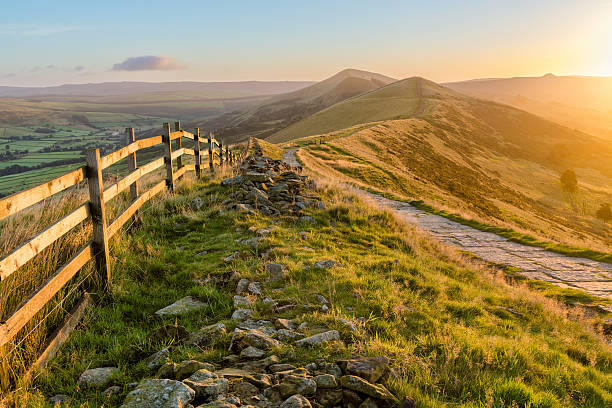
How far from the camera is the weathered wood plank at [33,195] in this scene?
353 cm

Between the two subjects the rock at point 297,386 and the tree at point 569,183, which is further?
the tree at point 569,183

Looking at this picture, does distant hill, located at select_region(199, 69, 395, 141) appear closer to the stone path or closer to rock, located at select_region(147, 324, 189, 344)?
the stone path

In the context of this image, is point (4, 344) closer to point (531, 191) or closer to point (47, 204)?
point (47, 204)

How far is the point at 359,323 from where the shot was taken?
4.58 meters

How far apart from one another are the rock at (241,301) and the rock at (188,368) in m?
1.54

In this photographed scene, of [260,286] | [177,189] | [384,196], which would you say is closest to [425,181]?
[384,196]

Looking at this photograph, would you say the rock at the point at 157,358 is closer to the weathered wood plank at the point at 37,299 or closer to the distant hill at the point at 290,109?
the weathered wood plank at the point at 37,299

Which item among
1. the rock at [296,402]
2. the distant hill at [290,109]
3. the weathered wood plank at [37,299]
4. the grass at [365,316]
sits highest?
the distant hill at [290,109]

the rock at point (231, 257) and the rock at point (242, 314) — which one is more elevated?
the rock at point (231, 257)

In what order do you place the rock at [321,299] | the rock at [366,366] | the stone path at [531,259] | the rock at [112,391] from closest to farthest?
the rock at [112,391] → the rock at [366,366] → the rock at [321,299] → the stone path at [531,259]

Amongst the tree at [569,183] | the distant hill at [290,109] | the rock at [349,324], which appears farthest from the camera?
the distant hill at [290,109]

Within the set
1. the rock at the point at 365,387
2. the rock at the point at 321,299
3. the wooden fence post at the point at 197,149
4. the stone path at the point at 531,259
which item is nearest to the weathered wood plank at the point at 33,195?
the rock at the point at 365,387

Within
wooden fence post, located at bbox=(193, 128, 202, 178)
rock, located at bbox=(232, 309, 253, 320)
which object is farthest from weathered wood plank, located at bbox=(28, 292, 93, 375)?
wooden fence post, located at bbox=(193, 128, 202, 178)

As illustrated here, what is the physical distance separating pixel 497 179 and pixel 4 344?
176ft
